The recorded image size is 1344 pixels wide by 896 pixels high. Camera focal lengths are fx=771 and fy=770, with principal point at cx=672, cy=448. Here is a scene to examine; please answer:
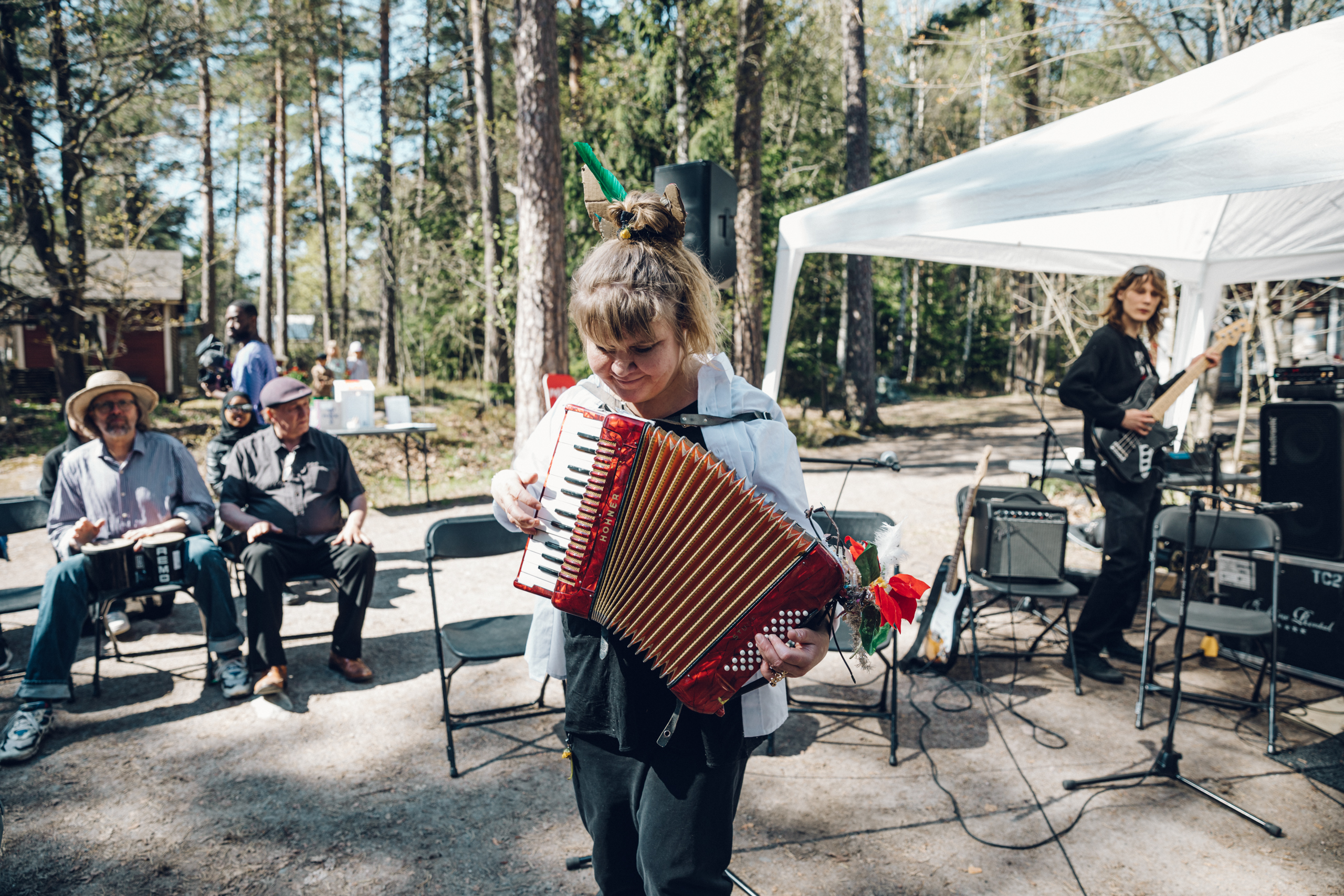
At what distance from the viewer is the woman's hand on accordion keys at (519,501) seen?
176 centimetres

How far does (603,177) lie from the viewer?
1.93 m

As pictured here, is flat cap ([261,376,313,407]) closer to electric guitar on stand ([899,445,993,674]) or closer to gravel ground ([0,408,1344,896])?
gravel ground ([0,408,1344,896])

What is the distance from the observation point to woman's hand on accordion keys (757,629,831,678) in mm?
1507

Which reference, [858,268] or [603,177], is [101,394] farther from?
[858,268]

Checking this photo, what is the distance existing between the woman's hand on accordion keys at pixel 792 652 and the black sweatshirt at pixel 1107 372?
365cm

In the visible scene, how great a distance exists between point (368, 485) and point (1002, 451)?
968 cm

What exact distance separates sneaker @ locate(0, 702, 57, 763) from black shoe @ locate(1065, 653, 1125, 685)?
5327mm

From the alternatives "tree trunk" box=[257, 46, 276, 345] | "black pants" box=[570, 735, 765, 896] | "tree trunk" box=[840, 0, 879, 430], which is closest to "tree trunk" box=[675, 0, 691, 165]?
"tree trunk" box=[840, 0, 879, 430]


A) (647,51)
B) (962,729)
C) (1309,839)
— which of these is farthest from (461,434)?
(1309,839)

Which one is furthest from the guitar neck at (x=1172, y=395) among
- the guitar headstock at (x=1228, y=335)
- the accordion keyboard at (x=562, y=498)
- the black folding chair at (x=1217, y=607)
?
the accordion keyboard at (x=562, y=498)

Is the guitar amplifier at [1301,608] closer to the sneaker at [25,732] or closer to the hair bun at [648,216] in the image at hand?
the hair bun at [648,216]

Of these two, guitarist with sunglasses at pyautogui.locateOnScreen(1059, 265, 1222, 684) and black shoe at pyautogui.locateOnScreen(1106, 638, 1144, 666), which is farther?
black shoe at pyautogui.locateOnScreen(1106, 638, 1144, 666)

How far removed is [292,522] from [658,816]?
142 inches

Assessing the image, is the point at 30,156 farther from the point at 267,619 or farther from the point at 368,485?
the point at 267,619
